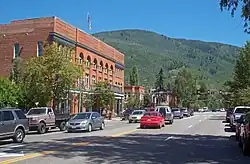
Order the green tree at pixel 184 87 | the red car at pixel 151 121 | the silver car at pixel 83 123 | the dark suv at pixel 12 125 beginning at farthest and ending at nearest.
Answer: the green tree at pixel 184 87 < the red car at pixel 151 121 < the silver car at pixel 83 123 < the dark suv at pixel 12 125

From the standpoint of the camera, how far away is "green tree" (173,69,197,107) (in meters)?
131

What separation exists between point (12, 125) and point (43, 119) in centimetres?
934

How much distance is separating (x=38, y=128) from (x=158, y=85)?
106536 millimetres

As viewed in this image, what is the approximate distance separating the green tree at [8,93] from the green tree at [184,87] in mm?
92826

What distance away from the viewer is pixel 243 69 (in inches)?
2525

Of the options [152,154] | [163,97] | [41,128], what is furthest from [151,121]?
[163,97]

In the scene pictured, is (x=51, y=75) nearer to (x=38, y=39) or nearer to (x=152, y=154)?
(x=38, y=39)

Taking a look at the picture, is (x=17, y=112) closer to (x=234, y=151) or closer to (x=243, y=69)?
(x=234, y=151)

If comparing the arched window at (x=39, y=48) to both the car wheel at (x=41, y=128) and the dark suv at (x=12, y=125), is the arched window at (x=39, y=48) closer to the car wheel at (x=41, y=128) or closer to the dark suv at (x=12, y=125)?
the car wheel at (x=41, y=128)

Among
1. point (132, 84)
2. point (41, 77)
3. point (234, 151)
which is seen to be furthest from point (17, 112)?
point (132, 84)

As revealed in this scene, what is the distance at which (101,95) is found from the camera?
5828cm

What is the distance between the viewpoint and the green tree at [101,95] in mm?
58219

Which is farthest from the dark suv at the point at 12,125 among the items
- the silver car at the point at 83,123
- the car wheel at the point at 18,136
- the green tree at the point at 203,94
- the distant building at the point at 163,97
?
the green tree at the point at 203,94

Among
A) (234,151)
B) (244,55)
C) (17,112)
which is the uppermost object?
(244,55)
